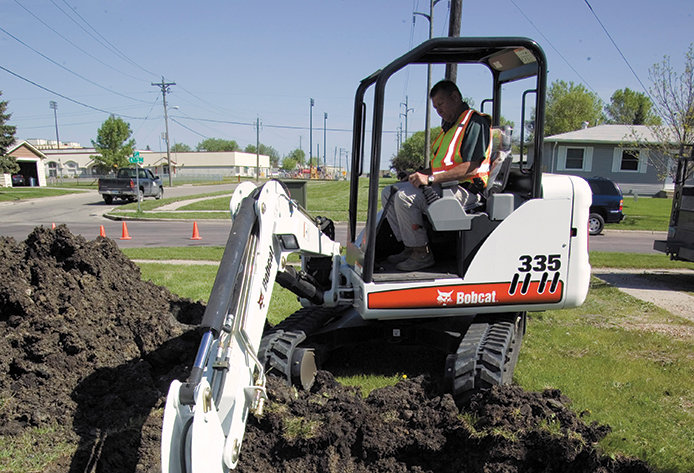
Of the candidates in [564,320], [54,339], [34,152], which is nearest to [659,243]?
[564,320]

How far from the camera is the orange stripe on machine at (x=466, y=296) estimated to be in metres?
4.05

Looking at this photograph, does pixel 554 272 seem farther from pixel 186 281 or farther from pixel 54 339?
pixel 186 281

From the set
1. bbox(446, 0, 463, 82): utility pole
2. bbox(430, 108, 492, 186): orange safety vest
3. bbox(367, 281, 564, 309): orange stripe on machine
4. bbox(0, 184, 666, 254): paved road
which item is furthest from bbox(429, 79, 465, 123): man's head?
bbox(0, 184, 666, 254): paved road

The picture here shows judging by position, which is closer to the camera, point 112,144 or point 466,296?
point 466,296

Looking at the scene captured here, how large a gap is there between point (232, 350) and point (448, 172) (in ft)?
7.75

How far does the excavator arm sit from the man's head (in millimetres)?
1745

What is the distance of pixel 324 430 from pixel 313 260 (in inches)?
Result: 68.2

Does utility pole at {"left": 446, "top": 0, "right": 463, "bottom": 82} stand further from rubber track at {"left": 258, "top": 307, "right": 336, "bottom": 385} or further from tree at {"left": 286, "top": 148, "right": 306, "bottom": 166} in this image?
tree at {"left": 286, "top": 148, "right": 306, "bottom": 166}

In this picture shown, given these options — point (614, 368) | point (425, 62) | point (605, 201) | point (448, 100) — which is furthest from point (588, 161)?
point (448, 100)

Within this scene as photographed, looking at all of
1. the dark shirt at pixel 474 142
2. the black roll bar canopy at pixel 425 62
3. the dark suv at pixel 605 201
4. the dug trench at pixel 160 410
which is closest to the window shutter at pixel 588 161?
the dark suv at pixel 605 201

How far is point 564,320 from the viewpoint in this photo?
695 centimetres

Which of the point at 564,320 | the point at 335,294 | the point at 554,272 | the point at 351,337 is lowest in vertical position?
the point at 564,320

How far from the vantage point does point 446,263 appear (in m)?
4.57

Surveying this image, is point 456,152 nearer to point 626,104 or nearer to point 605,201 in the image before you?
point 605,201
